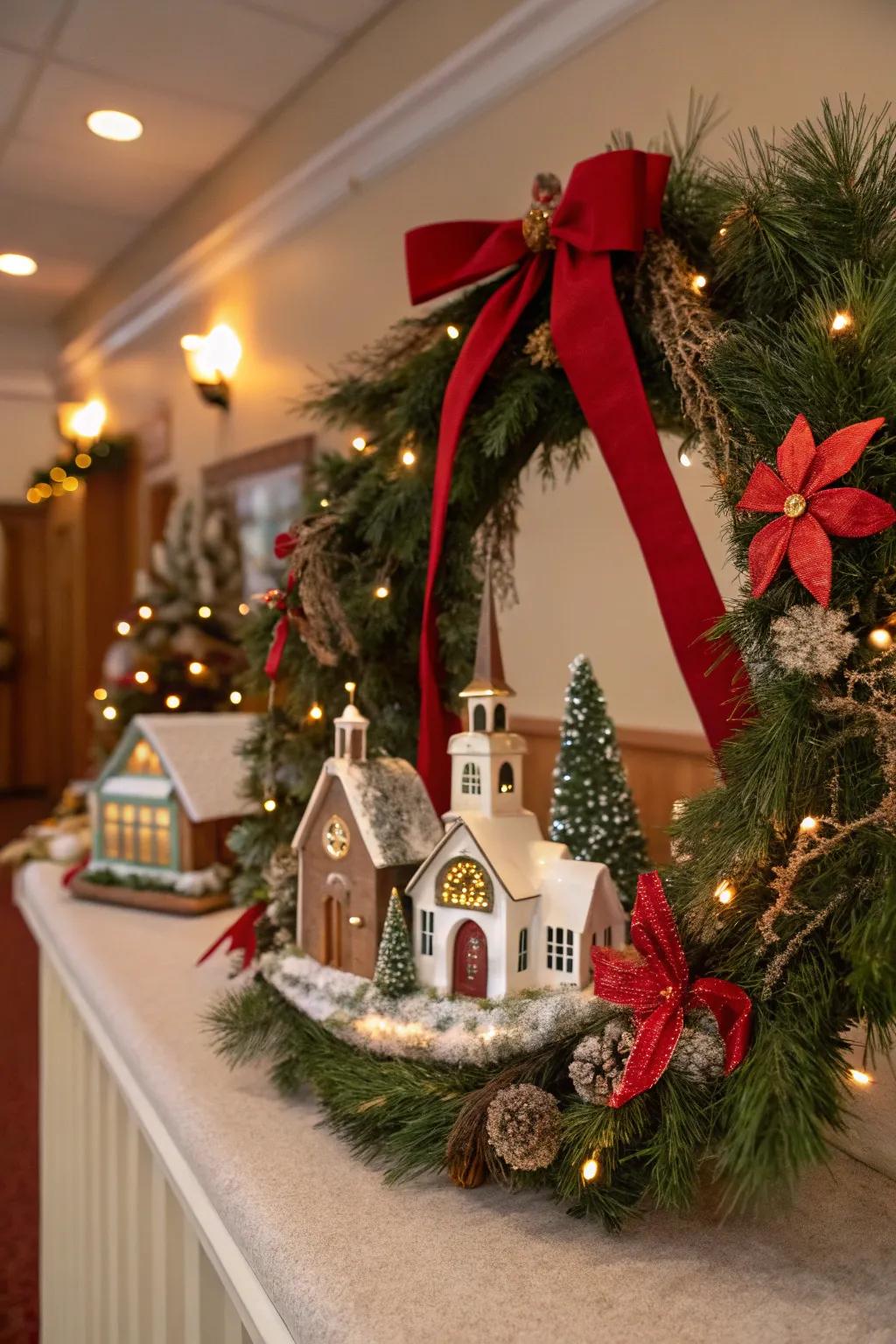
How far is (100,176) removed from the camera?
304 centimetres

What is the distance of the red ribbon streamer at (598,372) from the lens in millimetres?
618

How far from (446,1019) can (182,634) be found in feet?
5.15

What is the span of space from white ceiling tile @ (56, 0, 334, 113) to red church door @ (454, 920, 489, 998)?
2.22 metres

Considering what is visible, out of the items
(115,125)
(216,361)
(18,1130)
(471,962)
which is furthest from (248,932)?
(115,125)

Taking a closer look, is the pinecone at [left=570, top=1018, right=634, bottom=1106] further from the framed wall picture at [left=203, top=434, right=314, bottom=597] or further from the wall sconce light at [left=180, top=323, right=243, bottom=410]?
the wall sconce light at [left=180, top=323, right=243, bottom=410]

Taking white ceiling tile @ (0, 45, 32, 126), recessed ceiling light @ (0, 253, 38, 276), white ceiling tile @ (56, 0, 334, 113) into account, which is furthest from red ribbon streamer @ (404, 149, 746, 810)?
recessed ceiling light @ (0, 253, 38, 276)

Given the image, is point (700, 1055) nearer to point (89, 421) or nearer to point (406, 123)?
point (406, 123)

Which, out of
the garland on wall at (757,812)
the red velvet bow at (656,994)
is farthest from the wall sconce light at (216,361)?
the red velvet bow at (656,994)

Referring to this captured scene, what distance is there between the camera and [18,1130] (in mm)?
2199

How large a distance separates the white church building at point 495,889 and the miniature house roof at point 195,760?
2.39 ft

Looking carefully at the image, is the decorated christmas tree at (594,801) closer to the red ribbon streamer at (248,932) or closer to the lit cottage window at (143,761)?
the red ribbon streamer at (248,932)

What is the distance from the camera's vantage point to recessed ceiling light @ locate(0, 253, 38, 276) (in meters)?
3.81

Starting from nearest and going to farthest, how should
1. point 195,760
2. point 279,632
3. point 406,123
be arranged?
point 279,632 < point 195,760 < point 406,123

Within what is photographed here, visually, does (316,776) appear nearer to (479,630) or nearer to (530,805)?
(479,630)
